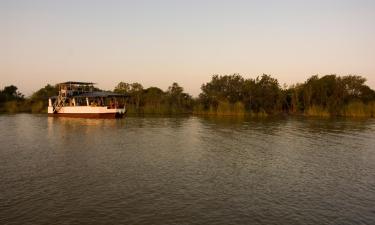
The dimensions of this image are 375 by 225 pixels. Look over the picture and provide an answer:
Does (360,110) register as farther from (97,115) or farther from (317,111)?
(97,115)

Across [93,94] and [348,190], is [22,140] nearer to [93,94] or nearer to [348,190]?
[348,190]

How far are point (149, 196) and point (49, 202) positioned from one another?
4.14 metres

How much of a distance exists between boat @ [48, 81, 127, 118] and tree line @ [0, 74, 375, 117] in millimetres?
14047

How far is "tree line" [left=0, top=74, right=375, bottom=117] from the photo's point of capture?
79.8m

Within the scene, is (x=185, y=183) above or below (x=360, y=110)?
below

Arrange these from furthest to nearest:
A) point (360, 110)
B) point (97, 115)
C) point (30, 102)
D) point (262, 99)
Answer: point (30, 102)
point (262, 99)
point (360, 110)
point (97, 115)

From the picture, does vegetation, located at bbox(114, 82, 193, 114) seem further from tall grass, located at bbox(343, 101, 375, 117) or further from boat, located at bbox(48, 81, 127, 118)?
tall grass, located at bbox(343, 101, 375, 117)

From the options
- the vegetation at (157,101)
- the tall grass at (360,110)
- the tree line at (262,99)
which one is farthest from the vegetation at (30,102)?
the tall grass at (360,110)

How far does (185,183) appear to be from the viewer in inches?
734

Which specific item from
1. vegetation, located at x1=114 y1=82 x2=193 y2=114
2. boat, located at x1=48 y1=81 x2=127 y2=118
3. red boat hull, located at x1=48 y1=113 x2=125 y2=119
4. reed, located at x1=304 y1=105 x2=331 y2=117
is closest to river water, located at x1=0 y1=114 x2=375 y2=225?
red boat hull, located at x1=48 y1=113 x2=125 y2=119

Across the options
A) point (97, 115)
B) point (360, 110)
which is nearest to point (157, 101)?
point (97, 115)

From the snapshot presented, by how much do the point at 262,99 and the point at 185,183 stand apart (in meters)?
70.2

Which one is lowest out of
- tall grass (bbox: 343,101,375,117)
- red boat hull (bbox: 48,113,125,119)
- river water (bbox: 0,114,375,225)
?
river water (bbox: 0,114,375,225)

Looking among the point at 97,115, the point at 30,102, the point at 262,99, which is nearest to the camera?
the point at 97,115
